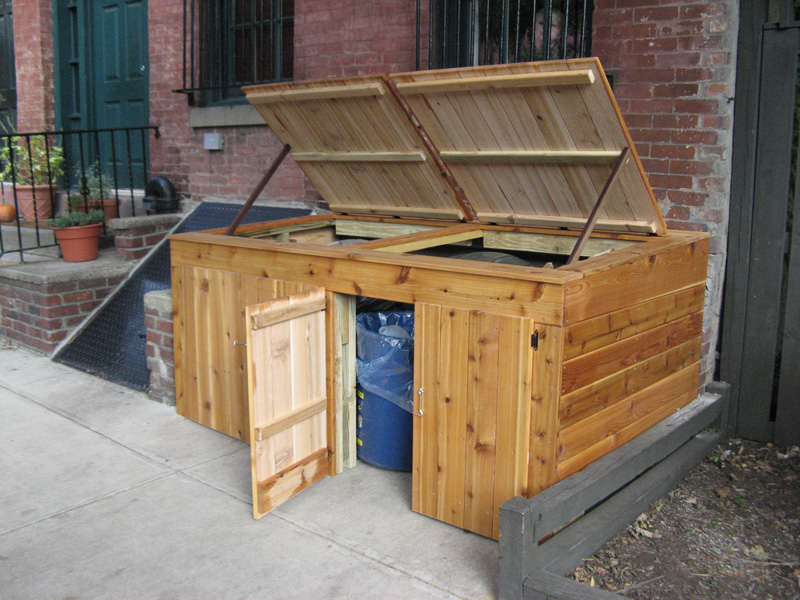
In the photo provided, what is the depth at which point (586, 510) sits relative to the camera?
121 inches

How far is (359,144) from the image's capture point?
13.6 ft

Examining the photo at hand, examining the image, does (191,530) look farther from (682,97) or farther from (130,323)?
(682,97)

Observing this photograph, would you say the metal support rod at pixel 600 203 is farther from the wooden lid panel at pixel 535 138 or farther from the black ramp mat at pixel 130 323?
the black ramp mat at pixel 130 323

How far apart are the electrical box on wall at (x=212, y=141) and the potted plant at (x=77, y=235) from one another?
1143 millimetres

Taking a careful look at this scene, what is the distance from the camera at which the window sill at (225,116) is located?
245 inches

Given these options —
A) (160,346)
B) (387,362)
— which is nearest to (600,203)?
(387,362)

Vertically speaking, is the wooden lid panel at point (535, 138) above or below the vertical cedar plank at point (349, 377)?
above

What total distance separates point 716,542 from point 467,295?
1.51 meters

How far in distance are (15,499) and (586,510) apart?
2582mm

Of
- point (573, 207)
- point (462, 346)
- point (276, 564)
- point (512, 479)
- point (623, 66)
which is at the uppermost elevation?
point (623, 66)

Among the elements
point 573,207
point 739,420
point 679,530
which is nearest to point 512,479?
point 679,530

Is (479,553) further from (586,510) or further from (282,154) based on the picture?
(282,154)

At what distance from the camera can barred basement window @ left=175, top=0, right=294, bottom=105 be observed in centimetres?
636

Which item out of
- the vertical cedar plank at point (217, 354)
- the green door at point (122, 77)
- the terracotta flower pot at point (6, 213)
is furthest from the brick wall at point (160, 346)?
the terracotta flower pot at point (6, 213)
